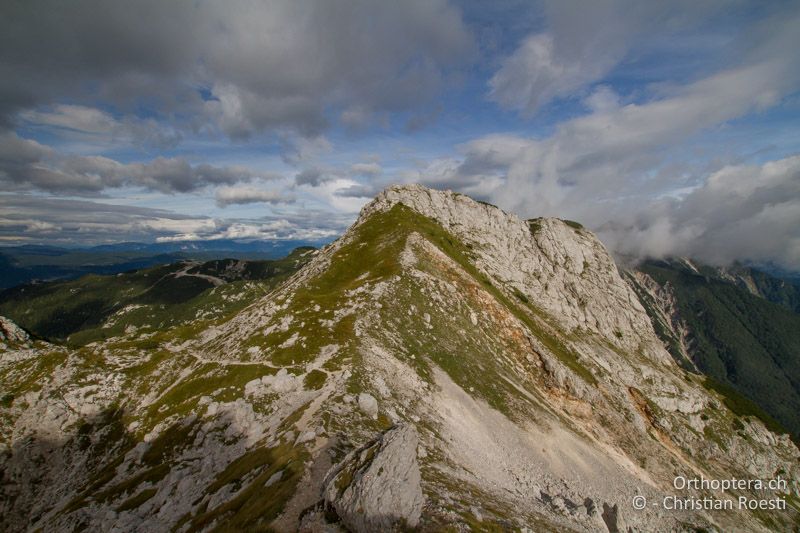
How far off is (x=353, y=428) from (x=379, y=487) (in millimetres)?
17705

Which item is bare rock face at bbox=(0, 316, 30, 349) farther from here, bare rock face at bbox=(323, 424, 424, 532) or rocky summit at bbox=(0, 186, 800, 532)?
bare rock face at bbox=(323, 424, 424, 532)

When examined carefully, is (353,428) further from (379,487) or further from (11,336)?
(11,336)

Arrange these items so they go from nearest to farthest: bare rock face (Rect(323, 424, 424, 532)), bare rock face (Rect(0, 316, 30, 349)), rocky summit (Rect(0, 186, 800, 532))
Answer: bare rock face (Rect(323, 424, 424, 532))
rocky summit (Rect(0, 186, 800, 532))
bare rock face (Rect(0, 316, 30, 349))

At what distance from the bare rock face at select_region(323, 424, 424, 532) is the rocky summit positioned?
125mm

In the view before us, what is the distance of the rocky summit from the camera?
31828 millimetres

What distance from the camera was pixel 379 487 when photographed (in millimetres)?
26062

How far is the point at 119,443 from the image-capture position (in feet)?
210

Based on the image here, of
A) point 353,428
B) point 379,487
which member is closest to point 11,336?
point 353,428

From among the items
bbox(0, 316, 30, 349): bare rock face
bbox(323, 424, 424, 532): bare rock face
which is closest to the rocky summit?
bbox(323, 424, 424, 532): bare rock face

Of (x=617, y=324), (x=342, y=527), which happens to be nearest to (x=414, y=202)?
(x=617, y=324)

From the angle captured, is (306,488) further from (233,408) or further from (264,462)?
(233,408)

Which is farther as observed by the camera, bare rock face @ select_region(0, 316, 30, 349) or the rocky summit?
bare rock face @ select_region(0, 316, 30, 349)

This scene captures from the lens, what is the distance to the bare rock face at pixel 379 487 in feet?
81.3

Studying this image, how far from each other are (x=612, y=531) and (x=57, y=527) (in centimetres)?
6780
